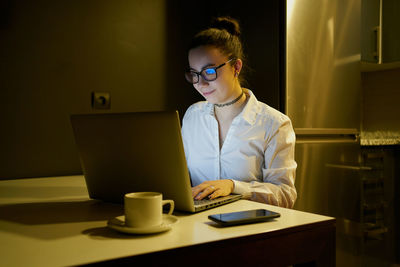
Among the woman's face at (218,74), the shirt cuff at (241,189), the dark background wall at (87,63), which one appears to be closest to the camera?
the shirt cuff at (241,189)

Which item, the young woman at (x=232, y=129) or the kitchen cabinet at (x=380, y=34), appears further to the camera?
the kitchen cabinet at (x=380, y=34)

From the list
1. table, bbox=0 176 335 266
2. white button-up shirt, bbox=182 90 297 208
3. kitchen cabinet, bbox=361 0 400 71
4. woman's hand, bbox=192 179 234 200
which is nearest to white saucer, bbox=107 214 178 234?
table, bbox=0 176 335 266

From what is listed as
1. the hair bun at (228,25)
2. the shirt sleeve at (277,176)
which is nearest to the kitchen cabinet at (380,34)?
the hair bun at (228,25)

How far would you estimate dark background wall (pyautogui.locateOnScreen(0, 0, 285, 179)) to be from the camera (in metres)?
1.72

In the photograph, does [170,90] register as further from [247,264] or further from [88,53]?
[247,264]

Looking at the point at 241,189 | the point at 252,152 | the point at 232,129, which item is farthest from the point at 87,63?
the point at 241,189

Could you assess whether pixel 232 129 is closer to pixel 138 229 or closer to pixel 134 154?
pixel 134 154

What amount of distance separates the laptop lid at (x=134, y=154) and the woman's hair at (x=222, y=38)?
2.14 ft

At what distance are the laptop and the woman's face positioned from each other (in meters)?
0.56

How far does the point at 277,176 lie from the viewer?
1289 mm

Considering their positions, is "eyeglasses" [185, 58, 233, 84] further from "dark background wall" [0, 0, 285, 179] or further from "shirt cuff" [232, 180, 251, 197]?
"dark background wall" [0, 0, 285, 179]

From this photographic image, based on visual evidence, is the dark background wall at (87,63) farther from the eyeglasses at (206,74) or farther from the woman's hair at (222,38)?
the eyeglasses at (206,74)

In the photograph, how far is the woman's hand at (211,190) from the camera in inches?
39.6

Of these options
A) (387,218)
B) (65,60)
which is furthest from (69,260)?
(387,218)
